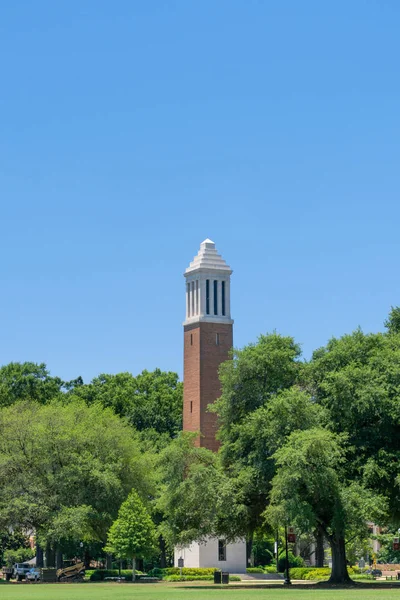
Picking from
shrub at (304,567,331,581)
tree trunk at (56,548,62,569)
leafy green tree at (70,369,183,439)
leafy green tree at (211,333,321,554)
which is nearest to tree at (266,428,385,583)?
leafy green tree at (211,333,321,554)

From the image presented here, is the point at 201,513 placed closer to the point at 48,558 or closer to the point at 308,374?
the point at 308,374

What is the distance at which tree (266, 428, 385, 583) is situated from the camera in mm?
50156

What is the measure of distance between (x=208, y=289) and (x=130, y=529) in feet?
80.2

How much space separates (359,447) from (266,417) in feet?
16.9

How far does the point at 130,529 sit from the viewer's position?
229 ft

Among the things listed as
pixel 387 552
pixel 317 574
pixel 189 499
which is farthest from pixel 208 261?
pixel 387 552

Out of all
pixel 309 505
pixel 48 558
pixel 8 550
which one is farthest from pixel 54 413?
pixel 8 550

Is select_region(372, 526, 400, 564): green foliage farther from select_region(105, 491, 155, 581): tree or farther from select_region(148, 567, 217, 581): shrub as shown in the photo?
select_region(105, 491, 155, 581): tree

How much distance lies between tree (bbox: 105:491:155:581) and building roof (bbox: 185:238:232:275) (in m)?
23.6

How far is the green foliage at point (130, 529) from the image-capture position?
69.7m

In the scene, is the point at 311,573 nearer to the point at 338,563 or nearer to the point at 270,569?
the point at 270,569

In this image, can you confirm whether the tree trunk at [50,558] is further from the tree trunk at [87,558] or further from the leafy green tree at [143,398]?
the leafy green tree at [143,398]

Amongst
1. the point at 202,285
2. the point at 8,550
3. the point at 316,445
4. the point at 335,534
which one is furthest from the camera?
the point at 8,550

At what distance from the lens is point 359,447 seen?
5447 cm
